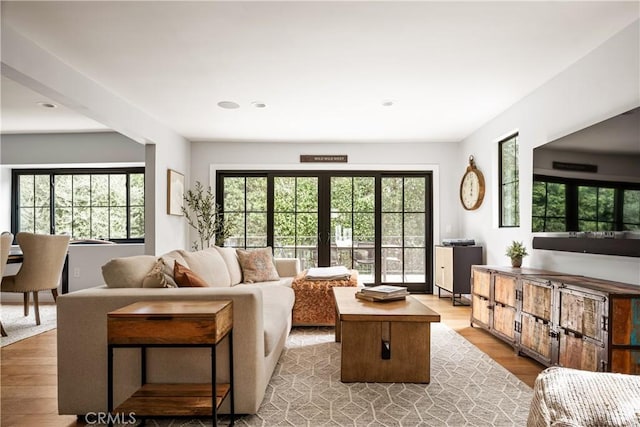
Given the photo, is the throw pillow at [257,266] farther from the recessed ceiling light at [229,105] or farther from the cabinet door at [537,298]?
the cabinet door at [537,298]

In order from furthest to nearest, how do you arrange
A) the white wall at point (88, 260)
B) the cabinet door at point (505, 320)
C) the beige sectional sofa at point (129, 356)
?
the white wall at point (88, 260) → the cabinet door at point (505, 320) → the beige sectional sofa at point (129, 356)

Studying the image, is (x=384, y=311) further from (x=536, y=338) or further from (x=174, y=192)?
(x=174, y=192)

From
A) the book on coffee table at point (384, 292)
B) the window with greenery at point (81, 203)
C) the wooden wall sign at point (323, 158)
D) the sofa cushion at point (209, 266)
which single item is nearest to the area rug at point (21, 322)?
the window with greenery at point (81, 203)

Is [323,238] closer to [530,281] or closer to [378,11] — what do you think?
[530,281]

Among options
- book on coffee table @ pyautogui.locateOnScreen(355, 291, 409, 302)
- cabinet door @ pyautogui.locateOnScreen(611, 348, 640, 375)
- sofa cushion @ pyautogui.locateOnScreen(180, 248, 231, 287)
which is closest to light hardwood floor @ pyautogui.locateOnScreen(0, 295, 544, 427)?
cabinet door @ pyautogui.locateOnScreen(611, 348, 640, 375)

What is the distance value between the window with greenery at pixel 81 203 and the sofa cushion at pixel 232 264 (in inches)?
101

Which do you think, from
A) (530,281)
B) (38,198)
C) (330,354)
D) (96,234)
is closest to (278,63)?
(330,354)

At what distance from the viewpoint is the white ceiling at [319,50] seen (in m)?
2.53

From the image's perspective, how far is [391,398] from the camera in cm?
242

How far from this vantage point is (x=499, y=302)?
3.65 m

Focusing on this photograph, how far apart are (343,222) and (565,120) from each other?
3.53m

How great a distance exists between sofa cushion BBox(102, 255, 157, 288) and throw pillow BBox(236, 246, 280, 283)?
2000 millimetres

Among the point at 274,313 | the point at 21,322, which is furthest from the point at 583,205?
the point at 21,322

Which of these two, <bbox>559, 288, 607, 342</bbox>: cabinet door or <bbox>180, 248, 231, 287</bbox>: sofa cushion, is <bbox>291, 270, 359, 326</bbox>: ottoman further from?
<bbox>559, 288, 607, 342</bbox>: cabinet door
